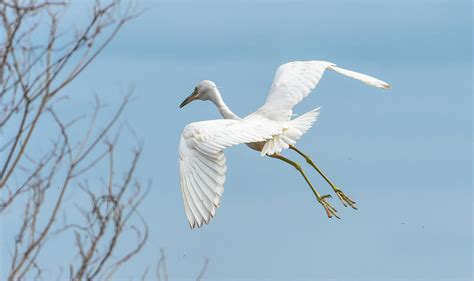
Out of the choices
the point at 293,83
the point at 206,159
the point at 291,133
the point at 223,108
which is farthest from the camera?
the point at 223,108

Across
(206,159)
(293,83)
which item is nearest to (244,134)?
(206,159)

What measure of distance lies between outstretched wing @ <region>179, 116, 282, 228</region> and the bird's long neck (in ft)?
3.73

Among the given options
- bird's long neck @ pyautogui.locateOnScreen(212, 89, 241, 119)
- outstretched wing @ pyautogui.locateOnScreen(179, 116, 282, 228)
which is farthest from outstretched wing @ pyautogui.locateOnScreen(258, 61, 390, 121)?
outstretched wing @ pyautogui.locateOnScreen(179, 116, 282, 228)

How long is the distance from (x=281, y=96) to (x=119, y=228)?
167 inches

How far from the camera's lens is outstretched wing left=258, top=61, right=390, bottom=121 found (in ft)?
26.4

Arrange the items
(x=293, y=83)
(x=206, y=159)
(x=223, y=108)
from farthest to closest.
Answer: (x=223, y=108) < (x=293, y=83) < (x=206, y=159)

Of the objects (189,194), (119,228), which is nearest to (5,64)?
(119,228)

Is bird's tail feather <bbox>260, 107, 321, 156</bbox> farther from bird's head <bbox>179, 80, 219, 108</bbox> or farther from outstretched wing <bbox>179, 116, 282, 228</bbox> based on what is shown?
bird's head <bbox>179, 80, 219, 108</bbox>

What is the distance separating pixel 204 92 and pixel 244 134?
198 centimetres

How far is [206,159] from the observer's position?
6.71 m

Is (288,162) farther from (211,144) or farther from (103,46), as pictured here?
(103,46)

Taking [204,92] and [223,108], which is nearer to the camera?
[223,108]

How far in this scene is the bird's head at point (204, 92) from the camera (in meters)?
8.78

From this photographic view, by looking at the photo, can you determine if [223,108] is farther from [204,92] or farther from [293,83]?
[293,83]
